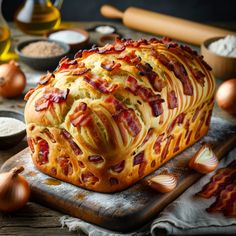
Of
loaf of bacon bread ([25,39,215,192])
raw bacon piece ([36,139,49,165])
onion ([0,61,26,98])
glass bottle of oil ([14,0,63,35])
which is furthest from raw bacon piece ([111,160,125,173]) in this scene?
glass bottle of oil ([14,0,63,35])

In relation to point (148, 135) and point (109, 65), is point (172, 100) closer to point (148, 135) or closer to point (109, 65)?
point (148, 135)

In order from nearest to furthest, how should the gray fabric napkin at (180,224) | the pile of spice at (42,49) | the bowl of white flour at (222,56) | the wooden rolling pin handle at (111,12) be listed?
the gray fabric napkin at (180,224) < the bowl of white flour at (222,56) < the pile of spice at (42,49) < the wooden rolling pin handle at (111,12)

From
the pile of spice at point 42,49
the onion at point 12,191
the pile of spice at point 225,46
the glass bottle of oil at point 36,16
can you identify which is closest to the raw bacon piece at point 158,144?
the onion at point 12,191

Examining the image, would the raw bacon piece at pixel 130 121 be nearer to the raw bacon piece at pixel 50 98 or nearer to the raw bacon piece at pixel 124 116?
the raw bacon piece at pixel 124 116

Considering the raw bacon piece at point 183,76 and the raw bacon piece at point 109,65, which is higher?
the raw bacon piece at point 109,65

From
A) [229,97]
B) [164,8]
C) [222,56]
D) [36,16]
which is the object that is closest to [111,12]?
[164,8]

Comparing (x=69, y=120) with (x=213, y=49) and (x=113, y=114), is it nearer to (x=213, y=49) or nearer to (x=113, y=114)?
(x=113, y=114)
